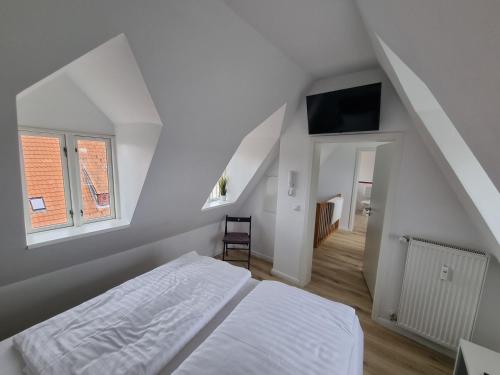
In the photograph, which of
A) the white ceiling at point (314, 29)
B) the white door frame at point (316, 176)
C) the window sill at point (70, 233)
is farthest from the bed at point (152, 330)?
the white ceiling at point (314, 29)

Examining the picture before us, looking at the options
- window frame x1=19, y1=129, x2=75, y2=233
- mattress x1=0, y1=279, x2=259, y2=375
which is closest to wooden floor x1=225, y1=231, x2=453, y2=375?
mattress x1=0, y1=279, x2=259, y2=375

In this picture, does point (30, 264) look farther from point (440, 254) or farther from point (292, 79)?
point (440, 254)

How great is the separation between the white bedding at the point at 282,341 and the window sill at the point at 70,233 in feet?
4.59

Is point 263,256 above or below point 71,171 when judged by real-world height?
below

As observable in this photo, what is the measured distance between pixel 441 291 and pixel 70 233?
329 cm

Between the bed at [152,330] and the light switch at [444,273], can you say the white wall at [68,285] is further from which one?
the light switch at [444,273]

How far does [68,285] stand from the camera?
191cm

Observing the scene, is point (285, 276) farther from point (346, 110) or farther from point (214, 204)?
point (346, 110)

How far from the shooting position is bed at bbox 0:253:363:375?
1046 mm

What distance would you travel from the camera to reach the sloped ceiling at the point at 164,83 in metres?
0.95

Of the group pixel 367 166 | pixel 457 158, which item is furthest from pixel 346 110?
pixel 367 166

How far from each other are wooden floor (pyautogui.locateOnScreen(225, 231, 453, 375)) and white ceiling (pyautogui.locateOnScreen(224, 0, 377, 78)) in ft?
8.91

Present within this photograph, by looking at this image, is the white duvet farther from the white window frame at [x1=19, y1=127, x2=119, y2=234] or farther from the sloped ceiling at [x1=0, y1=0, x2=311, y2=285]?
the white window frame at [x1=19, y1=127, x2=119, y2=234]

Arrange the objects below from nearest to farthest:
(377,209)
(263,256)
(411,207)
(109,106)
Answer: (109,106) → (411,207) → (377,209) → (263,256)
